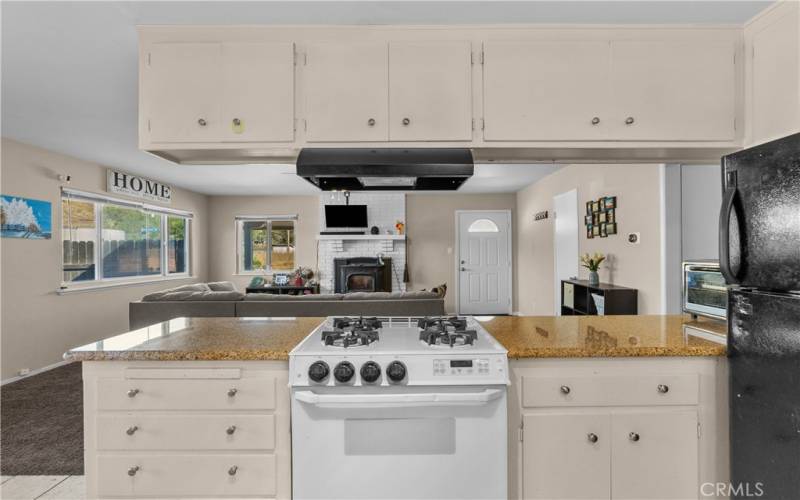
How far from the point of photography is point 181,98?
1832 mm

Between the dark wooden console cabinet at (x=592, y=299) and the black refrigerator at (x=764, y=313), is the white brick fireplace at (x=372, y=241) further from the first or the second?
the black refrigerator at (x=764, y=313)

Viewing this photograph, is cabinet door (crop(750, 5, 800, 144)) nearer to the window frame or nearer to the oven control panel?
the oven control panel

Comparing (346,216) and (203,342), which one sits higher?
(346,216)

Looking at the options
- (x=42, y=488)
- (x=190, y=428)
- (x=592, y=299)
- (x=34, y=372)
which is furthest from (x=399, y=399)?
(x=34, y=372)

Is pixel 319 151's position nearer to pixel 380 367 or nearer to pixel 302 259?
pixel 380 367

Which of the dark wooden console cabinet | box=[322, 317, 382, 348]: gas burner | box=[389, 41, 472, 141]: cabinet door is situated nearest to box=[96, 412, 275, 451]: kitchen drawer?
box=[322, 317, 382, 348]: gas burner

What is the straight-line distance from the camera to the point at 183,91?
183 centimetres

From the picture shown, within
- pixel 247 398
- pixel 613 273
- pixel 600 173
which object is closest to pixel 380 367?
pixel 247 398

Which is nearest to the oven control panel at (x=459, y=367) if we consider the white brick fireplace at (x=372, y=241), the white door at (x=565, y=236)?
the white door at (x=565, y=236)

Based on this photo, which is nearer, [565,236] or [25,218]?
[25,218]

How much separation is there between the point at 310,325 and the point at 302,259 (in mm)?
5651

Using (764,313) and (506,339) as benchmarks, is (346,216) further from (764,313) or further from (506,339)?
(764,313)

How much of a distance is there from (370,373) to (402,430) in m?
0.27

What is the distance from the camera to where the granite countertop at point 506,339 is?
1.53 m
